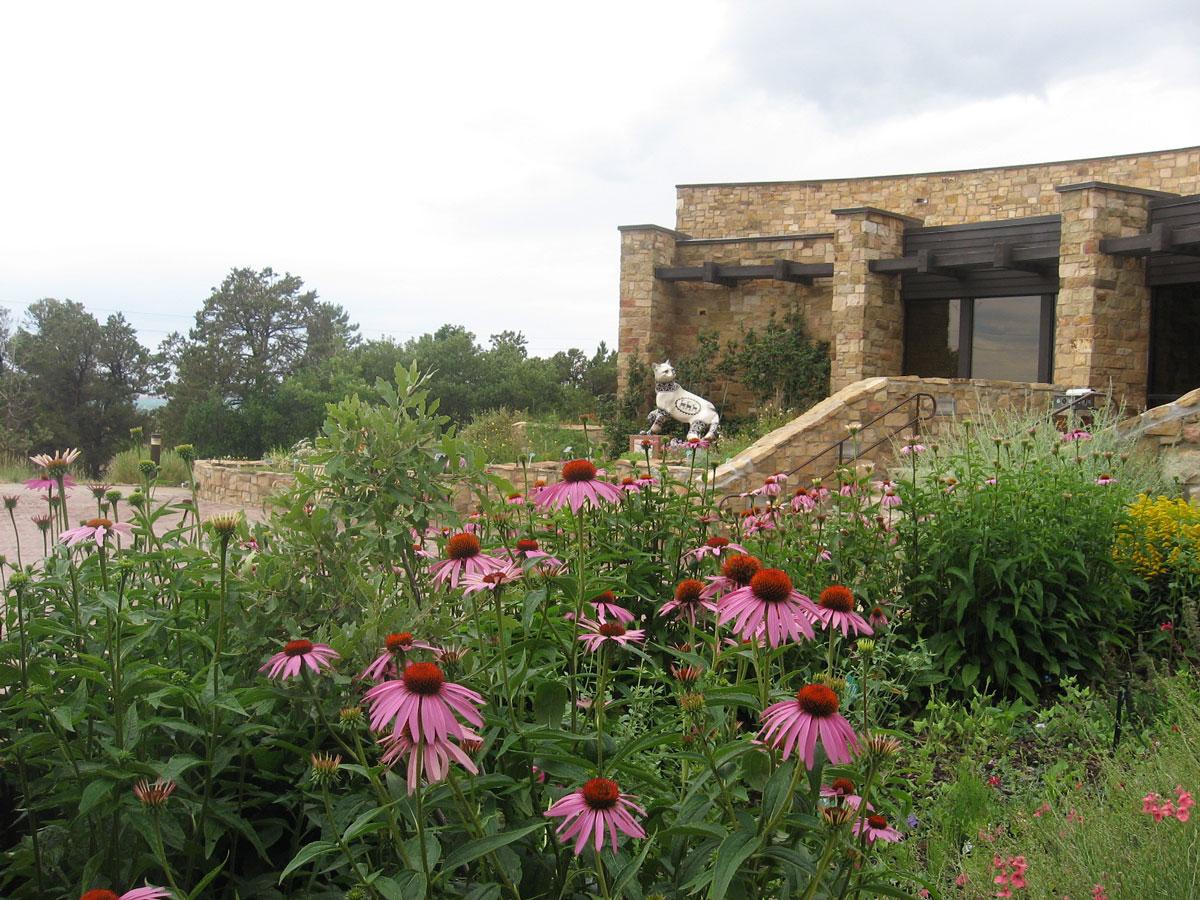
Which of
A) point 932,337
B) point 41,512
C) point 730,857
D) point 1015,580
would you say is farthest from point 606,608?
point 932,337

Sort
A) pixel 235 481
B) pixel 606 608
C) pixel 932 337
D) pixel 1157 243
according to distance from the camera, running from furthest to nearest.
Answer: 1. pixel 932 337
2. pixel 235 481
3. pixel 1157 243
4. pixel 606 608

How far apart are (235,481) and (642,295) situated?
718 centimetres

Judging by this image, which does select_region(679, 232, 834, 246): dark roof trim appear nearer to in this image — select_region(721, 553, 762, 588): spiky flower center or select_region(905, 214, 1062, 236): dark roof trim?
select_region(905, 214, 1062, 236): dark roof trim

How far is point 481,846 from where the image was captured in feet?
4.63

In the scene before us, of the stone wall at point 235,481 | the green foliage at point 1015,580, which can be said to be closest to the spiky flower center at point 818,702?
the green foliage at point 1015,580

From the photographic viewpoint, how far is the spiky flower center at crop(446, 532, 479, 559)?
1756 millimetres

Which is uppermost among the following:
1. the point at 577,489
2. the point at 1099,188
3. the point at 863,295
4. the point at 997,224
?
the point at 1099,188

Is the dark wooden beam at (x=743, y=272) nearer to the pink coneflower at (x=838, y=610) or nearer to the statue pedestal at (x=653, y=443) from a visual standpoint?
the statue pedestal at (x=653, y=443)

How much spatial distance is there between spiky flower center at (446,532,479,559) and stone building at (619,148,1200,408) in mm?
12112

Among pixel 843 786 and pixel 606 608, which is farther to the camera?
pixel 606 608

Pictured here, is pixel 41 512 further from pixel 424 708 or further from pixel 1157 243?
pixel 1157 243

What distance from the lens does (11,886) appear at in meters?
2.12

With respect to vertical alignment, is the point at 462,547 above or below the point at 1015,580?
above

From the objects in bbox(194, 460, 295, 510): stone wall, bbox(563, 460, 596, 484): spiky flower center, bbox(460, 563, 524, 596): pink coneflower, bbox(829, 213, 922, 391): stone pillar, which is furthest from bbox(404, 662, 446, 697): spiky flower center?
bbox(829, 213, 922, 391): stone pillar
